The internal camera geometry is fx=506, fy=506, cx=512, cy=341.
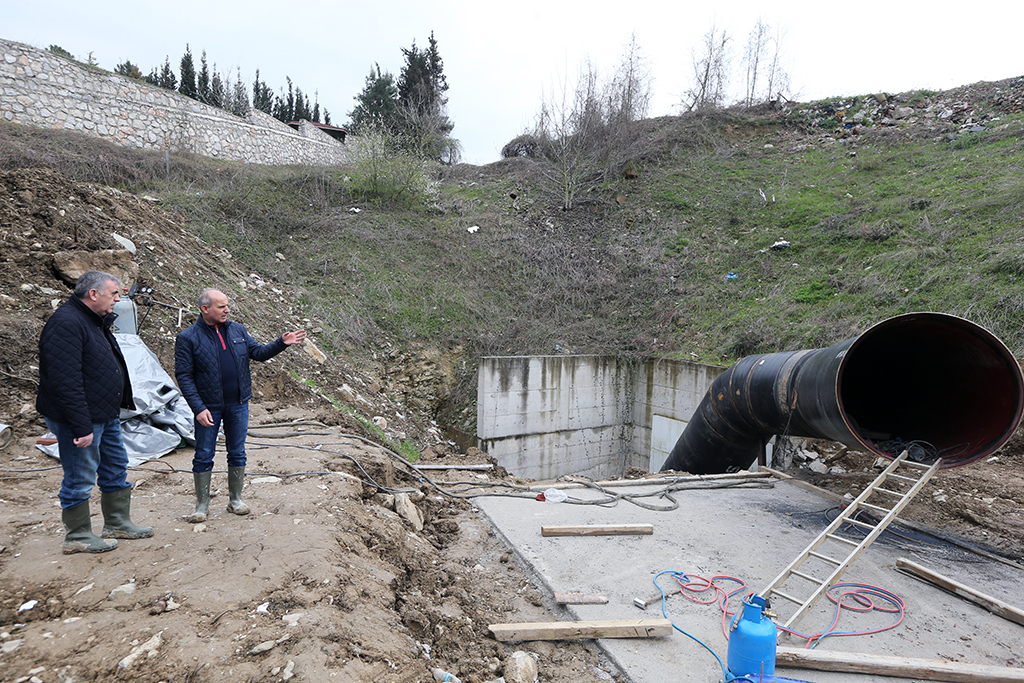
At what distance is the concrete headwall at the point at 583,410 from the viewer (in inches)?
368

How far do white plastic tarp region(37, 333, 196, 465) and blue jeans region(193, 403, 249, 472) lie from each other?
5.22 ft

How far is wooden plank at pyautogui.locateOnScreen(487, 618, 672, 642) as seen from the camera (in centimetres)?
290

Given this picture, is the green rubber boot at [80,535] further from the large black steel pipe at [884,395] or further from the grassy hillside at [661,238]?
the grassy hillside at [661,238]

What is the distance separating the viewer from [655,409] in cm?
1019

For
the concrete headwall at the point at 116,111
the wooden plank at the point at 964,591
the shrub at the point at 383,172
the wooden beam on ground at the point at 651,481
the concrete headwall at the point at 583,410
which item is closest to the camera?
the wooden plank at the point at 964,591

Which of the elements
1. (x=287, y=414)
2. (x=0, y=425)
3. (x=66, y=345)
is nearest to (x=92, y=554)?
(x=66, y=345)

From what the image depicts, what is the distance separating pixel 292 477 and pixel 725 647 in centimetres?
342

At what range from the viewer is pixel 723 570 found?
3902 millimetres

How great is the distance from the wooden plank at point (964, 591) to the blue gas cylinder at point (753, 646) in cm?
223

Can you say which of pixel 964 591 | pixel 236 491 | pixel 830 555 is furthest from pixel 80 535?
pixel 964 591

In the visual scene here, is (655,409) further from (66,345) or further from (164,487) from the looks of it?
(66,345)

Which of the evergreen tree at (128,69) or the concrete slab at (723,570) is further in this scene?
the evergreen tree at (128,69)

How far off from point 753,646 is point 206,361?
356cm

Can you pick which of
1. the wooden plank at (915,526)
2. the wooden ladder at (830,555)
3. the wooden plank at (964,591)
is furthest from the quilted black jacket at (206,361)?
the wooden plank at (915,526)
